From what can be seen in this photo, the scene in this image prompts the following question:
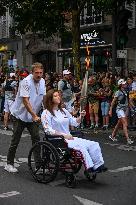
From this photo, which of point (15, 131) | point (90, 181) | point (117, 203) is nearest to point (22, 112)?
point (15, 131)

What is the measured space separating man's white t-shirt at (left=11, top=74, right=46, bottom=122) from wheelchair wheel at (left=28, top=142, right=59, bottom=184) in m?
0.66

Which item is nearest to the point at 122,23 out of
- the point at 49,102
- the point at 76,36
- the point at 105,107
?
the point at 76,36

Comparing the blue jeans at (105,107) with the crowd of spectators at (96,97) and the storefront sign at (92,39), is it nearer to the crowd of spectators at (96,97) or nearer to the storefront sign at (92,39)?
the crowd of spectators at (96,97)

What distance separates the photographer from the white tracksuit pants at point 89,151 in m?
6.97

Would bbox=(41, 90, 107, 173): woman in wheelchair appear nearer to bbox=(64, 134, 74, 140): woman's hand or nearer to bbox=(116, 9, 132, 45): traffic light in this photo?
bbox=(64, 134, 74, 140): woman's hand

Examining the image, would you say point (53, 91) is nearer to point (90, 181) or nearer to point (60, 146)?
point (60, 146)

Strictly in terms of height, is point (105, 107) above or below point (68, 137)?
below

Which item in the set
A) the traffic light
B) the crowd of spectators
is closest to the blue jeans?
the crowd of spectators

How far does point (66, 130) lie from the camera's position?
7590 millimetres

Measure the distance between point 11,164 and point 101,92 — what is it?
275 inches

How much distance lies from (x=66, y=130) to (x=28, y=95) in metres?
0.83

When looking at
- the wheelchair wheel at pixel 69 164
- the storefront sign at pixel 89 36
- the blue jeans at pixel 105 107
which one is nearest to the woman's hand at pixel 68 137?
the wheelchair wheel at pixel 69 164

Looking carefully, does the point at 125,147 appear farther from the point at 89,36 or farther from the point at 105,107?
the point at 89,36

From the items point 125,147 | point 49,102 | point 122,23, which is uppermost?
point 122,23
